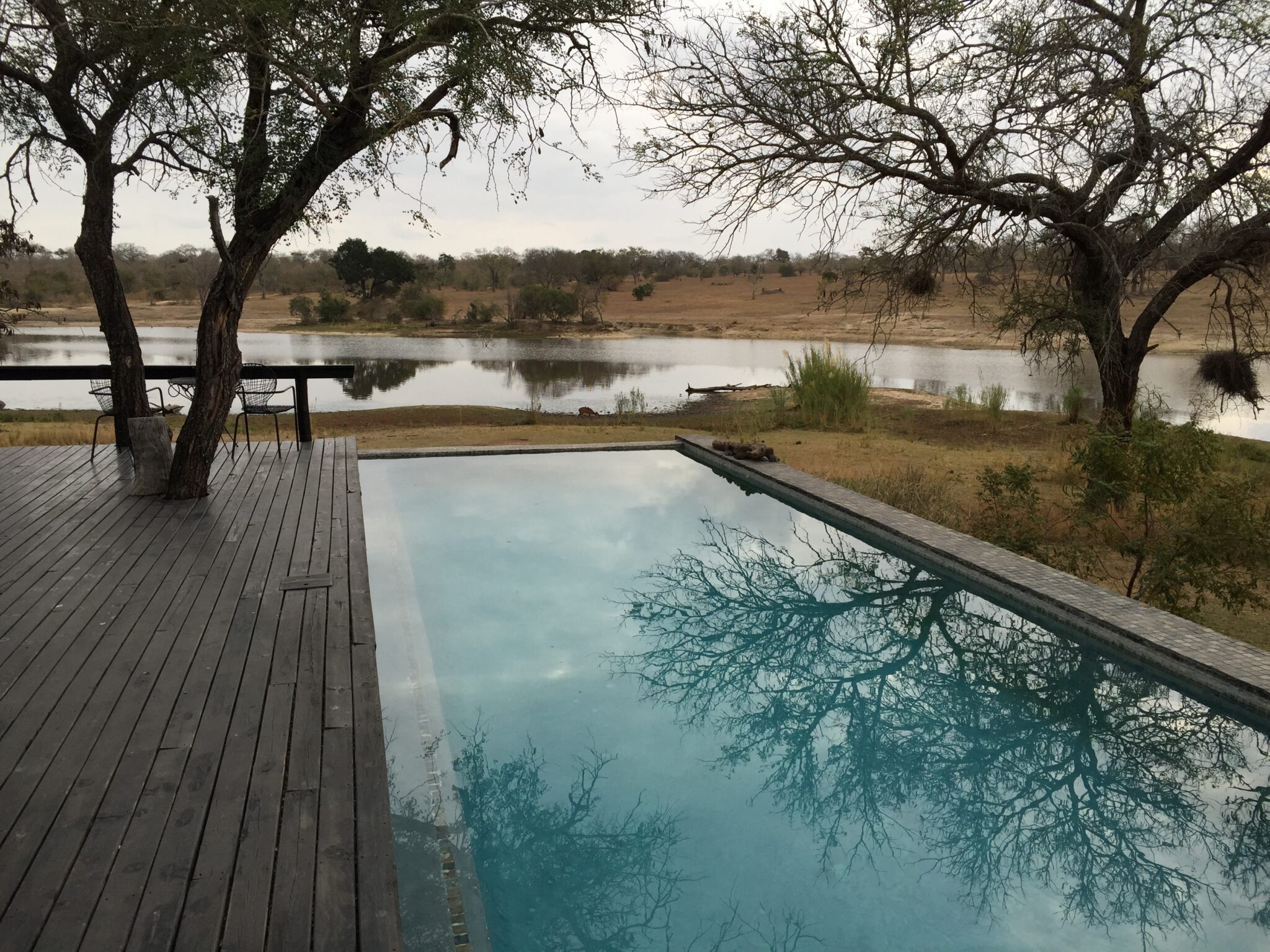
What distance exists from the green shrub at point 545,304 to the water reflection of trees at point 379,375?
10.7m

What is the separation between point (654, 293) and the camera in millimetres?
44906

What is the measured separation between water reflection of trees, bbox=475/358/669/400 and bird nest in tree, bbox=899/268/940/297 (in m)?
10.4

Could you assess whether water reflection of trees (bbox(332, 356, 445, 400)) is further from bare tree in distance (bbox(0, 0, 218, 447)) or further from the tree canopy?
the tree canopy

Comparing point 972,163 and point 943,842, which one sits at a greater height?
point 972,163

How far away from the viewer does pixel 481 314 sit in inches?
1398

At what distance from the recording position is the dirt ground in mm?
28703

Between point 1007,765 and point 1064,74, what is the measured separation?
510 centimetres

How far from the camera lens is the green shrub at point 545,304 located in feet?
114

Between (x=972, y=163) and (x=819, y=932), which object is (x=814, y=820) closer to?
(x=819, y=932)

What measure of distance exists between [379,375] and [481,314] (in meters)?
15.2

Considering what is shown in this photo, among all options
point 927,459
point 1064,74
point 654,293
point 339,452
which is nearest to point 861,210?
point 1064,74

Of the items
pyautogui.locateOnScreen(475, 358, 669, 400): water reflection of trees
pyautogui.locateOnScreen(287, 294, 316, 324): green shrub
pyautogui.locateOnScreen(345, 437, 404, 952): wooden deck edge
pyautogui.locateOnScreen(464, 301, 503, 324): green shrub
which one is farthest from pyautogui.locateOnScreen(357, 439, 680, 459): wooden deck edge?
pyautogui.locateOnScreen(287, 294, 316, 324): green shrub

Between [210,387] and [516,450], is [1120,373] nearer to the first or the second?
Answer: [516,450]

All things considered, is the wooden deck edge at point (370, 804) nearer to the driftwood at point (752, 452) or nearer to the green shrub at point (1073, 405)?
the driftwood at point (752, 452)
